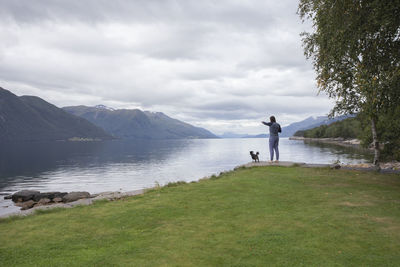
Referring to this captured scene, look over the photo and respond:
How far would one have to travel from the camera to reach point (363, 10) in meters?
12.8

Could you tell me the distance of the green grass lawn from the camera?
7.10 m

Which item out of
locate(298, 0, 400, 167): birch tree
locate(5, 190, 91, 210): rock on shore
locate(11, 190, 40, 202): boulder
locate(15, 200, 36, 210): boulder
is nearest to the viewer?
locate(298, 0, 400, 167): birch tree

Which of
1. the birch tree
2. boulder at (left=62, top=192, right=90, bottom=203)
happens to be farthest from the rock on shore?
the birch tree

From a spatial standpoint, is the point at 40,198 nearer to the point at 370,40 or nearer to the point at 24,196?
the point at 24,196

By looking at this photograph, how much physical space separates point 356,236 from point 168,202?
7.87 metres

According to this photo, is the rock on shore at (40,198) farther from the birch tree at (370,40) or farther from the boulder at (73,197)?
the birch tree at (370,40)

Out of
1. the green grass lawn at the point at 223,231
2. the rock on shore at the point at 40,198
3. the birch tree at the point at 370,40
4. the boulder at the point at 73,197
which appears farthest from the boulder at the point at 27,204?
the birch tree at the point at 370,40

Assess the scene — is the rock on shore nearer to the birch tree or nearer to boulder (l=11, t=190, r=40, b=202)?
boulder (l=11, t=190, r=40, b=202)

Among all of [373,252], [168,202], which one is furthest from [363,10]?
[168,202]

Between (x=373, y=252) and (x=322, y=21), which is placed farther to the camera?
(x=322, y=21)

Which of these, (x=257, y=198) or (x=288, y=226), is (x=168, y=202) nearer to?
(x=257, y=198)

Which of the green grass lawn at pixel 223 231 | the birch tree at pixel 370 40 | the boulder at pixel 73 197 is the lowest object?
the boulder at pixel 73 197

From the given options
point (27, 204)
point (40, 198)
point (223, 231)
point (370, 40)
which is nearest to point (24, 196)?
point (40, 198)

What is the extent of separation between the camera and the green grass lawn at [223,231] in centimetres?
710
